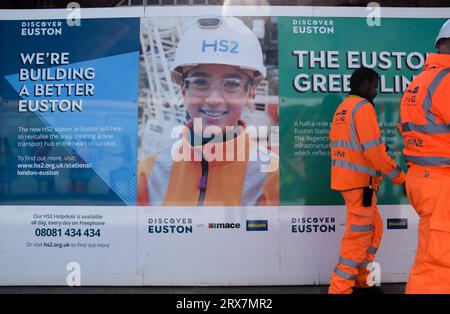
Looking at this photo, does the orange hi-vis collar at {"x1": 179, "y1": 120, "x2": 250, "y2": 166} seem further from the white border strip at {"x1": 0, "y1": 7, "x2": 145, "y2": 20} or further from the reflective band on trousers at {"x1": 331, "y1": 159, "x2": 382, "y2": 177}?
the white border strip at {"x1": 0, "y1": 7, "x2": 145, "y2": 20}

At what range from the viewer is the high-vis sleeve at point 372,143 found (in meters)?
2.67

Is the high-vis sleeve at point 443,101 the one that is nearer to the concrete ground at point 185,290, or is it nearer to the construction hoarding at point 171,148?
the construction hoarding at point 171,148

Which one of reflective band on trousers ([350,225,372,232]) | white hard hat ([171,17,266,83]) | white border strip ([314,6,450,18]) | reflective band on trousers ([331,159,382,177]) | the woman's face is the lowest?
reflective band on trousers ([350,225,372,232])

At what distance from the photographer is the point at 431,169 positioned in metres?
1.99

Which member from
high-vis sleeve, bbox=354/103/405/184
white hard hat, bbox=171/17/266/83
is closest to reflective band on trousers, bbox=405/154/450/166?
high-vis sleeve, bbox=354/103/405/184

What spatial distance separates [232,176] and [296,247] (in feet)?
2.42

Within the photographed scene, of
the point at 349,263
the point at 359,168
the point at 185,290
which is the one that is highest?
the point at 359,168

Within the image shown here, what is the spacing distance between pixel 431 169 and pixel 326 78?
1395mm

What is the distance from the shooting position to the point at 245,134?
3.18 m

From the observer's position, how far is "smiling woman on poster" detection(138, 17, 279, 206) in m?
3.14

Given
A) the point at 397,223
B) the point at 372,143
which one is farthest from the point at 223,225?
the point at 397,223

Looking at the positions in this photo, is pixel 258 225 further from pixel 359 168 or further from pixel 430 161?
pixel 430 161

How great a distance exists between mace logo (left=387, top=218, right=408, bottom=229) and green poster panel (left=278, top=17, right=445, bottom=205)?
14 cm
